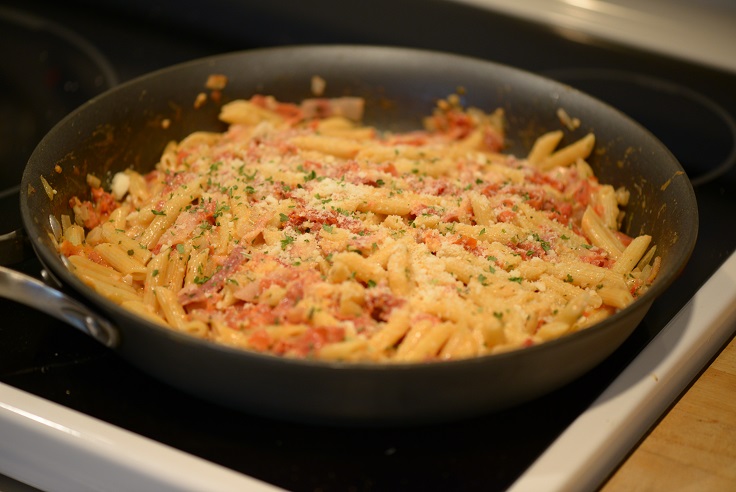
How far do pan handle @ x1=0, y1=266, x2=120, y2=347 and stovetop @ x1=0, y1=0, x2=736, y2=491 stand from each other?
0.46 ft

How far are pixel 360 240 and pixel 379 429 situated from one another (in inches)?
15.6

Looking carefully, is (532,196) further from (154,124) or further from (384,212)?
(154,124)

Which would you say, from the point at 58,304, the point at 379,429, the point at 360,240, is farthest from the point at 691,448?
the point at 58,304

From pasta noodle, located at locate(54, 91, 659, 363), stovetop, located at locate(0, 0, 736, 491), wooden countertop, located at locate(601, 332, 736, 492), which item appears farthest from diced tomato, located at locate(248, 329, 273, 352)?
wooden countertop, located at locate(601, 332, 736, 492)

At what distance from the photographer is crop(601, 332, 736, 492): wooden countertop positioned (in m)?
1.33

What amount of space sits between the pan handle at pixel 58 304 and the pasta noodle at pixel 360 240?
0.42 ft

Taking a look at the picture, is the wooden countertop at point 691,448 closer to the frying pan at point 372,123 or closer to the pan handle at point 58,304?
the frying pan at point 372,123

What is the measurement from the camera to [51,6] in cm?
290

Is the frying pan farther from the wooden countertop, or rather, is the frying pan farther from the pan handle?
the wooden countertop

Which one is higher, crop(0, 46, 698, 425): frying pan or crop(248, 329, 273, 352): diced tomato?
crop(0, 46, 698, 425): frying pan

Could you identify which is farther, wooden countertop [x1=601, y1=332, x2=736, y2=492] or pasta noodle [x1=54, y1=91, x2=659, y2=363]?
pasta noodle [x1=54, y1=91, x2=659, y2=363]

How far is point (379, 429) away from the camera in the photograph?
1.38m

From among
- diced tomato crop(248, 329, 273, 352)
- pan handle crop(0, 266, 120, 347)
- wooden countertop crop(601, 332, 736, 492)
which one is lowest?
wooden countertop crop(601, 332, 736, 492)

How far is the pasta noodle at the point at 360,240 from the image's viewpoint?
1.45 metres
